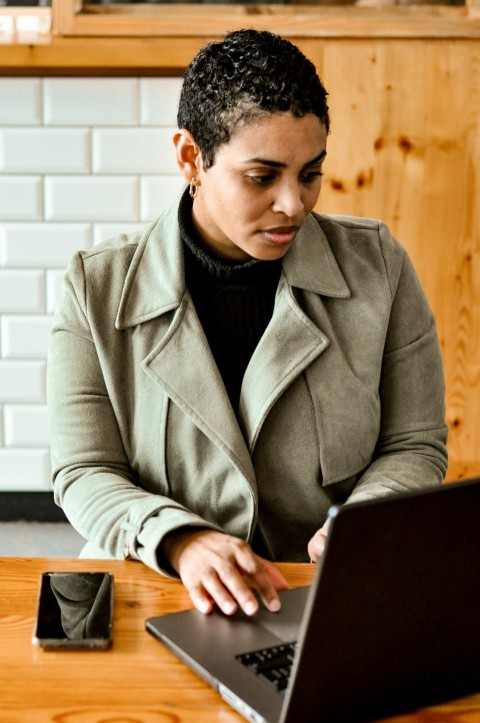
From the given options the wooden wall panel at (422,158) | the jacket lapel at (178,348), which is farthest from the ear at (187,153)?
the wooden wall panel at (422,158)

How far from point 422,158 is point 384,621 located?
205cm

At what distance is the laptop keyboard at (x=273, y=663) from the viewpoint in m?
0.86

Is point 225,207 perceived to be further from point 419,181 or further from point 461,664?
point 419,181

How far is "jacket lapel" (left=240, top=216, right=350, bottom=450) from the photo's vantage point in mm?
1389

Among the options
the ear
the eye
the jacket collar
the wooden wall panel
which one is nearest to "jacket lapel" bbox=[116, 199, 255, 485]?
the jacket collar

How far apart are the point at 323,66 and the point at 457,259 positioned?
0.65 metres

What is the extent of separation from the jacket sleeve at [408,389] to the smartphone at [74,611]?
0.51 metres

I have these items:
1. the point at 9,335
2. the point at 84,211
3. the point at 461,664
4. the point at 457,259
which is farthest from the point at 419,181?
the point at 461,664

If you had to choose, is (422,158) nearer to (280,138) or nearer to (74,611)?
(280,138)

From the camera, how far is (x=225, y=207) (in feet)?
4.45

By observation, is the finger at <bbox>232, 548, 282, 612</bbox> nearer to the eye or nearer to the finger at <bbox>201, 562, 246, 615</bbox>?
the finger at <bbox>201, 562, 246, 615</bbox>

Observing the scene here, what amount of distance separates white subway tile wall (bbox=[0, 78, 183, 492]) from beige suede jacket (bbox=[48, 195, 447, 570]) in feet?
4.84

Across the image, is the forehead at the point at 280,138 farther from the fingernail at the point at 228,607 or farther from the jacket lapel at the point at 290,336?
the fingernail at the point at 228,607

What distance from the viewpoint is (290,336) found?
1.42 metres
